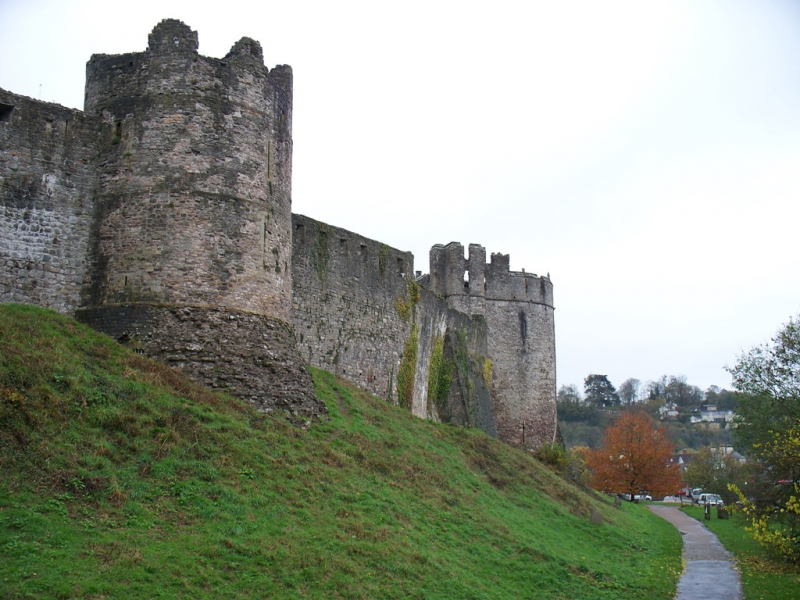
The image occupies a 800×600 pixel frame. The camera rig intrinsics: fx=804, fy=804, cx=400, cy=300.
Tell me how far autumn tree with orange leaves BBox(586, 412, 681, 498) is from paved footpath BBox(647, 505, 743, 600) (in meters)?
22.9

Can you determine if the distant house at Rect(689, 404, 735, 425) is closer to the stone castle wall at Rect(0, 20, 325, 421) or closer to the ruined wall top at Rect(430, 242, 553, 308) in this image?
the ruined wall top at Rect(430, 242, 553, 308)

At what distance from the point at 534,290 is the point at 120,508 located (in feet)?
116

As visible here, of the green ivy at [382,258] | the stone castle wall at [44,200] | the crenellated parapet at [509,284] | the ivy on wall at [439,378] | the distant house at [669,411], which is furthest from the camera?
the distant house at [669,411]

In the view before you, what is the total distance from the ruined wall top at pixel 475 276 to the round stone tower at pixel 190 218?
2404 cm

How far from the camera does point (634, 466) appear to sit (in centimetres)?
5728

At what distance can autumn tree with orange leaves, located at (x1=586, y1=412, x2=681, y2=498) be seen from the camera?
57.0 meters

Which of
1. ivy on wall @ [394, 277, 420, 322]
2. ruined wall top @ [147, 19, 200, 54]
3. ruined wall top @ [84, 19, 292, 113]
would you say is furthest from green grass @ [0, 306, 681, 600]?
ivy on wall @ [394, 277, 420, 322]

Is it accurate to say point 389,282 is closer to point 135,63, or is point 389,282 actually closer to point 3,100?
point 135,63

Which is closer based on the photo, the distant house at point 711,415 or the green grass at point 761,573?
the green grass at point 761,573

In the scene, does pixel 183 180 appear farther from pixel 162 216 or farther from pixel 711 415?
pixel 711 415

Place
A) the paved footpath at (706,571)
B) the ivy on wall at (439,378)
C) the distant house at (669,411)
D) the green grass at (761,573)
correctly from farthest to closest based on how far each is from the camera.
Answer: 1. the distant house at (669,411)
2. the ivy on wall at (439,378)
3. the paved footpath at (706,571)
4. the green grass at (761,573)

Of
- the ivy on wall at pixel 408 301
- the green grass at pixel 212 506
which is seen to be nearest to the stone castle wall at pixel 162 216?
the green grass at pixel 212 506

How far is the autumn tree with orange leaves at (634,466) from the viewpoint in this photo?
57031 millimetres

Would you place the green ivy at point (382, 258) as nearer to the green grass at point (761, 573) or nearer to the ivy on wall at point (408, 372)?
the ivy on wall at point (408, 372)
